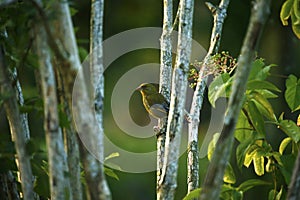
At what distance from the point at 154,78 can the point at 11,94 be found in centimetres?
110

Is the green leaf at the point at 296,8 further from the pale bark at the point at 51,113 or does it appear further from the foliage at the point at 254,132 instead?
the pale bark at the point at 51,113

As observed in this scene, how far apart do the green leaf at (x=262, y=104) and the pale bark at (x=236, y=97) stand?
0.96 feet

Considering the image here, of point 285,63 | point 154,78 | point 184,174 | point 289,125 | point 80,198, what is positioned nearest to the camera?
point 80,198

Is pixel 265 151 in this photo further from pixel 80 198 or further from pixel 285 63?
pixel 285 63

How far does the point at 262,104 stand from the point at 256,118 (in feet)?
0.16

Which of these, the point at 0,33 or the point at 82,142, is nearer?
the point at 82,142

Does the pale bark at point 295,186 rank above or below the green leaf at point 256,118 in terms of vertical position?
below

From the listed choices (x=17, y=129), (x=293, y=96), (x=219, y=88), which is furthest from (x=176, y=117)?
(x=293, y=96)

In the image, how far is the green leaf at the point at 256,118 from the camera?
3.30 ft

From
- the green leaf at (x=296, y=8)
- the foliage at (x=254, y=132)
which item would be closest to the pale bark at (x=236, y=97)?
the foliage at (x=254, y=132)

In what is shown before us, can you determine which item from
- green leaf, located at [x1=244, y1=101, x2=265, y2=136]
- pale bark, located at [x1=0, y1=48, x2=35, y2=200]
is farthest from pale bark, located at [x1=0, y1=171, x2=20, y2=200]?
green leaf, located at [x1=244, y1=101, x2=265, y2=136]

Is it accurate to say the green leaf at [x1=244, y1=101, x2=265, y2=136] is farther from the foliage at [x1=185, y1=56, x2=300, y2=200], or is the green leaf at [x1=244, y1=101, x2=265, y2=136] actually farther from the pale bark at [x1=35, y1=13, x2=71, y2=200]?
the pale bark at [x1=35, y1=13, x2=71, y2=200]

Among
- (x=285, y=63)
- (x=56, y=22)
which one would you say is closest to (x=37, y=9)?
(x=56, y=22)

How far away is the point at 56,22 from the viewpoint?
72 cm
